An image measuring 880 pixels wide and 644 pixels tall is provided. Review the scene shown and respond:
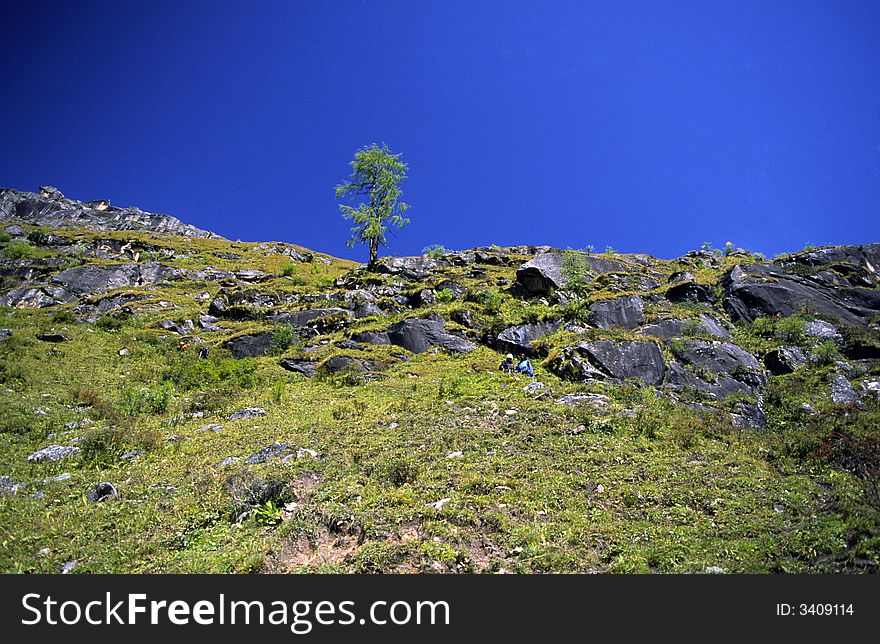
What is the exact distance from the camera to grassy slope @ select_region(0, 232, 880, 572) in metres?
7.84

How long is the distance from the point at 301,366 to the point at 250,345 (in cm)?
539

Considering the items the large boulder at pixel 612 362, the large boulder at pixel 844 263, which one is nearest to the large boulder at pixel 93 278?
the large boulder at pixel 612 362

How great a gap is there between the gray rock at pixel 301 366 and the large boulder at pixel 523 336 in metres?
10.8

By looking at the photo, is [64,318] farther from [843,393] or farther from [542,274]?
[843,393]

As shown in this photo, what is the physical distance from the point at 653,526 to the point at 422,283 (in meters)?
31.4

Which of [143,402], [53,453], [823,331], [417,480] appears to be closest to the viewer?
[417,480]

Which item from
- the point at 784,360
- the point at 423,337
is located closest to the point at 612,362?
the point at 784,360

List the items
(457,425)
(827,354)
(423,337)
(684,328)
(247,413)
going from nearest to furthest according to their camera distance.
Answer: (457,425), (247,413), (827,354), (684,328), (423,337)

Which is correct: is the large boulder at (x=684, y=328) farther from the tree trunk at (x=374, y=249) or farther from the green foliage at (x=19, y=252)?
the green foliage at (x=19, y=252)

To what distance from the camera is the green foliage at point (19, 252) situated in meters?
44.5

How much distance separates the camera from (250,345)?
85.4ft

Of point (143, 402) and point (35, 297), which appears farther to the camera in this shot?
point (35, 297)
